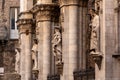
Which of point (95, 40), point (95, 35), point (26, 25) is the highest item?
point (26, 25)

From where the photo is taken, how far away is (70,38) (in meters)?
33.6

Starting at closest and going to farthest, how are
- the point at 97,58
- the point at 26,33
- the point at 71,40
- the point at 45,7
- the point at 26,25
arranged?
1. the point at 97,58
2. the point at 71,40
3. the point at 45,7
4. the point at 26,25
5. the point at 26,33

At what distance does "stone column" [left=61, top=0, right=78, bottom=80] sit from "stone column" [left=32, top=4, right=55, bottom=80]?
5.11m

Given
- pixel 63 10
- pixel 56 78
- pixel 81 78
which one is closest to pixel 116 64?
pixel 81 78

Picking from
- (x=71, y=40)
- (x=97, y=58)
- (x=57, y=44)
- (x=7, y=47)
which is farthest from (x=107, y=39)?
(x=7, y=47)

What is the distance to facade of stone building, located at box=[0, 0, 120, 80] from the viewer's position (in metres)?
27.2

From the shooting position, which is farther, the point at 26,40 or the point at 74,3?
the point at 26,40

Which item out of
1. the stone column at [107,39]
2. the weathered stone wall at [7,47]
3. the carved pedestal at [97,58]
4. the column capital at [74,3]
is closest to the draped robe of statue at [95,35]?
the carved pedestal at [97,58]

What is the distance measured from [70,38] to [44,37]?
5.87 metres

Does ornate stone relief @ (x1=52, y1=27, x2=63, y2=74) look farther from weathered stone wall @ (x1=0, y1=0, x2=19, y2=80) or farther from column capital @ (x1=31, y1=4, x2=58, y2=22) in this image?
weathered stone wall @ (x1=0, y1=0, x2=19, y2=80)

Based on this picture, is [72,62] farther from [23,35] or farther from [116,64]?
[23,35]

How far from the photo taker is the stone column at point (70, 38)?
3350 cm

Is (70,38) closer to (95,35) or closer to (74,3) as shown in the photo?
(74,3)

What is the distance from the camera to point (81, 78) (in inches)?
1283
